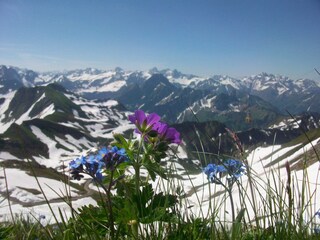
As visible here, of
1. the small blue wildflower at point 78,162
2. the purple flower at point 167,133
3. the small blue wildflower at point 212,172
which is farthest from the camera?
the purple flower at point 167,133

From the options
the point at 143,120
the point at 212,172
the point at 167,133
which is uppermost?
the point at 143,120

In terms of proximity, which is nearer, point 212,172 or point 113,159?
point 113,159

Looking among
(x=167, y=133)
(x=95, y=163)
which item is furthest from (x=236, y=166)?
(x=95, y=163)

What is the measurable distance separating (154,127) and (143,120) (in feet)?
0.37

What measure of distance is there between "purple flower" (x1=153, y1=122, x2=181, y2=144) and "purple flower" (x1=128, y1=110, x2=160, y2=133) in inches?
2.1

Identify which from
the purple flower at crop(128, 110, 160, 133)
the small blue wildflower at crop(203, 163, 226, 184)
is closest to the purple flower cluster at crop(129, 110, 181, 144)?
the purple flower at crop(128, 110, 160, 133)

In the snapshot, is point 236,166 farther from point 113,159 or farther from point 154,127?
point 113,159

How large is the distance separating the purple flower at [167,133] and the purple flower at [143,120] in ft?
0.17

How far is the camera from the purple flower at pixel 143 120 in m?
2.98

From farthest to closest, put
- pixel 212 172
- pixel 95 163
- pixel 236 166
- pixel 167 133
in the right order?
1. pixel 236 166
2. pixel 167 133
3. pixel 212 172
4. pixel 95 163

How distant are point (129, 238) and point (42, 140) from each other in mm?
179071

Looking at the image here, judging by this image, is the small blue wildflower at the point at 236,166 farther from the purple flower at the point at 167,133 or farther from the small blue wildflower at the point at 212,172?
the purple flower at the point at 167,133

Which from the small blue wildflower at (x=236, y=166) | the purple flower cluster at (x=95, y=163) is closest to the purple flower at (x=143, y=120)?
the purple flower cluster at (x=95, y=163)

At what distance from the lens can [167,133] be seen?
297 cm
